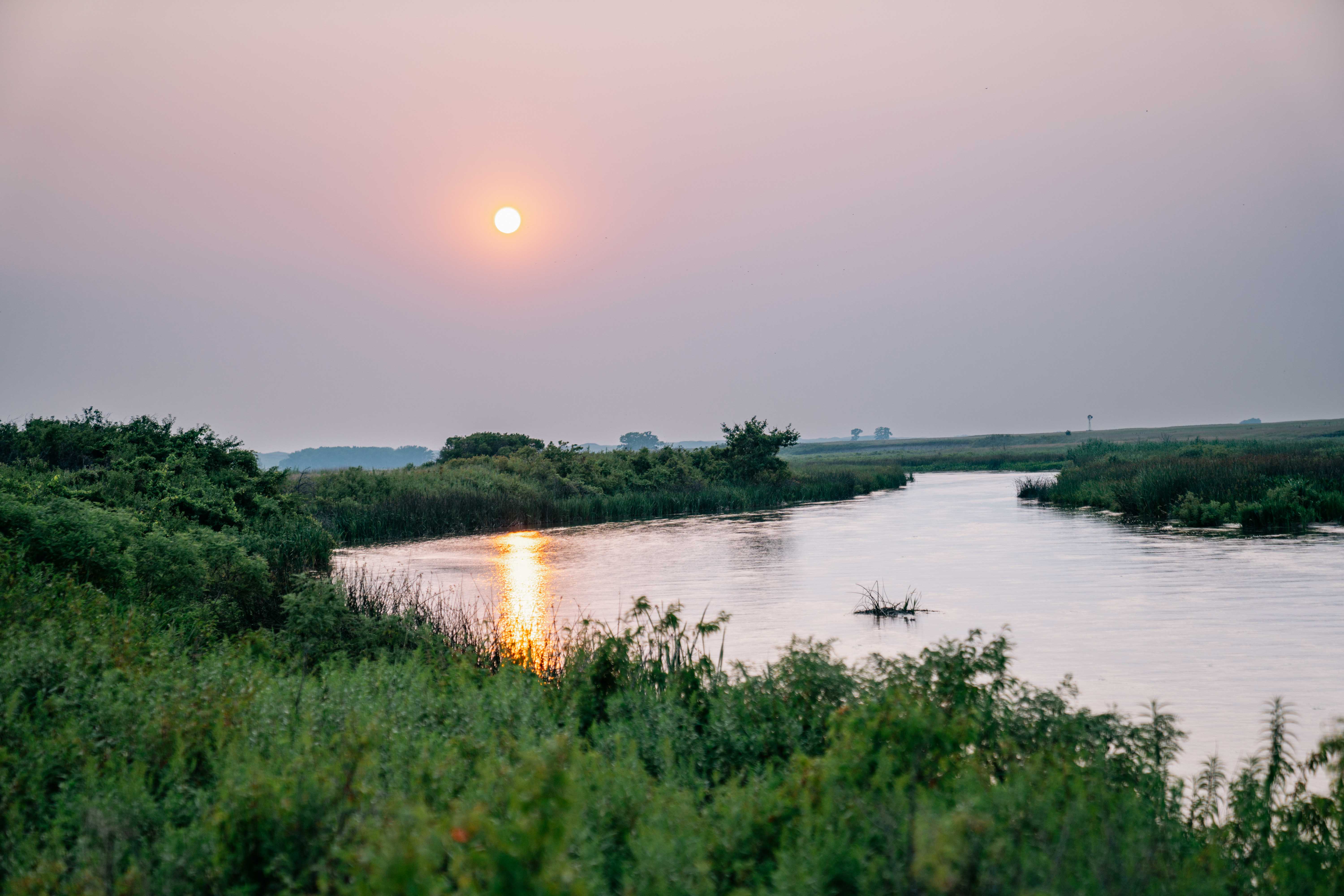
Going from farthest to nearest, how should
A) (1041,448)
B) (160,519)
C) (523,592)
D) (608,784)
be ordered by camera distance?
(1041,448)
(523,592)
(160,519)
(608,784)

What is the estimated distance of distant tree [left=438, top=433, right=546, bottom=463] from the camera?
59.8 metres

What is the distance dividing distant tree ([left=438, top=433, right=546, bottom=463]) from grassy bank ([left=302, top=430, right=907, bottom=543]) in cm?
255

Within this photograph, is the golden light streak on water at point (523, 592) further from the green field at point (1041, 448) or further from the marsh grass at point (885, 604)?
the green field at point (1041, 448)

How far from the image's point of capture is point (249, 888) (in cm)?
427

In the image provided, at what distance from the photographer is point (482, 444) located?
60.1 m

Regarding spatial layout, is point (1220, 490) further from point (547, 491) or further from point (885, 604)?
point (547, 491)

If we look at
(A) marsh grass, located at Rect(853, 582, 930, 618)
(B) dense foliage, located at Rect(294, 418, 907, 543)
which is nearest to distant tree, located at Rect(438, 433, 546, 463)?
(B) dense foliage, located at Rect(294, 418, 907, 543)

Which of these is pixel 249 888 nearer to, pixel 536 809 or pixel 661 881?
pixel 536 809

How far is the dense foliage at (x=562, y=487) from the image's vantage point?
34.1 m

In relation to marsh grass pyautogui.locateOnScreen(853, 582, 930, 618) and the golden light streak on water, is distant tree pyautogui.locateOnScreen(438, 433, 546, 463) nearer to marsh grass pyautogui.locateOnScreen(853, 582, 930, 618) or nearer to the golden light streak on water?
the golden light streak on water

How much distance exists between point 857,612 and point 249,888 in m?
13.3

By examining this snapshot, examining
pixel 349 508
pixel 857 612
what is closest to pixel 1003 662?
pixel 857 612

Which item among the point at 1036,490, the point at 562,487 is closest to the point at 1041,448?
the point at 1036,490

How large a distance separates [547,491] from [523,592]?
24733 millimetres
